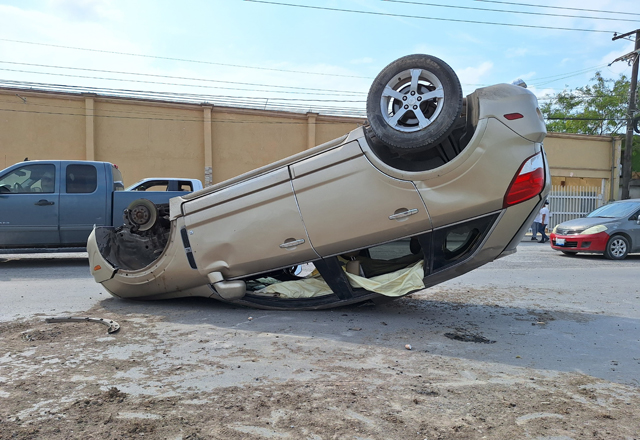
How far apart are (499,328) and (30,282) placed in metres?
6.66

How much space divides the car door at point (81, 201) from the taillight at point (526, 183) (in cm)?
779

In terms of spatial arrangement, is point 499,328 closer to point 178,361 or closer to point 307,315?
point 307,315

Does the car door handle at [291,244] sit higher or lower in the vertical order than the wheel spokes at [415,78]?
lower

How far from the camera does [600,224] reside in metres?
12.0

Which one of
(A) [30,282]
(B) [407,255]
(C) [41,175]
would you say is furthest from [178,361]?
(C) [41,175]

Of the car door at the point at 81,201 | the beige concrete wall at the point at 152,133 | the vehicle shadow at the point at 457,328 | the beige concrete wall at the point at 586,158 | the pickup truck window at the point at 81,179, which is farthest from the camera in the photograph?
the beige concrete wall at the point at 586,158

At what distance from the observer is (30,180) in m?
9.23

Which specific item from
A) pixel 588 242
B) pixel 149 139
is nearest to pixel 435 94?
pixel 588 242

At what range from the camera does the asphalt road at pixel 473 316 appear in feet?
13.2

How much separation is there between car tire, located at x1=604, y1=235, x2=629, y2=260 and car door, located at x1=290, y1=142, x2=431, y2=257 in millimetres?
9530

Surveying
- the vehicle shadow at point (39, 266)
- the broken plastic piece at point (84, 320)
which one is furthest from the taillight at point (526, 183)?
the vehicle shadow at point (39, 266)

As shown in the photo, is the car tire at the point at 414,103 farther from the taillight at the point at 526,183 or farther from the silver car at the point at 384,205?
the taillight at the point at 526,183

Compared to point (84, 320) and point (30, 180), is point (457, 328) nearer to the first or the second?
point (84, 320)

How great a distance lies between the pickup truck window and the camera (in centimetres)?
938
